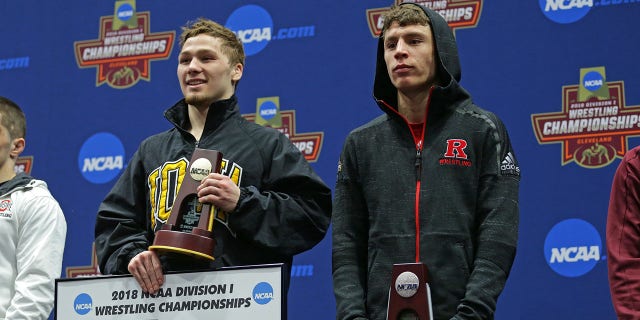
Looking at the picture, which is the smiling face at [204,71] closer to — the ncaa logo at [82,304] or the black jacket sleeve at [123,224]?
the black jacket sleeve at [123,224]

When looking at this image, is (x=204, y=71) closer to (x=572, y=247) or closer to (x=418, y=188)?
(x=418, y=188)

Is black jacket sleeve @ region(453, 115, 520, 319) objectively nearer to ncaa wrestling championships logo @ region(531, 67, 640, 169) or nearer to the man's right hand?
the man's right hand

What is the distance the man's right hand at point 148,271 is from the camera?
2609mm

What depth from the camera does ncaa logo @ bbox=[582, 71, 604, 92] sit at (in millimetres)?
3889

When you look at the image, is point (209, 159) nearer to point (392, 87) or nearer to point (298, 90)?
point (392, 87)

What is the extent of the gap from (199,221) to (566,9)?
6.76ft

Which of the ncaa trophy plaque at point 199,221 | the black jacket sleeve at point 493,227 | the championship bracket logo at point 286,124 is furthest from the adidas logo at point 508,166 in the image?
the championship bracket logo at point 286,124

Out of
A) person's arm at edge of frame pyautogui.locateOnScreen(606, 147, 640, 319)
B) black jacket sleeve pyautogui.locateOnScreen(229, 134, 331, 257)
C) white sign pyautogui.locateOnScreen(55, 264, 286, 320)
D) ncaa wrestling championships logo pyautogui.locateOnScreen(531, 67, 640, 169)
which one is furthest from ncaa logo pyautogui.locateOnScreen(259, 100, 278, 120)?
person's arm at edge of frame pyautogui.locateOnScreen(606, 147, 640, 319)

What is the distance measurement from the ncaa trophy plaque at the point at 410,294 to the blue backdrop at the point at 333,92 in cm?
160

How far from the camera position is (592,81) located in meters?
3.90

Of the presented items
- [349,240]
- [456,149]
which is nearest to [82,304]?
[349,240]

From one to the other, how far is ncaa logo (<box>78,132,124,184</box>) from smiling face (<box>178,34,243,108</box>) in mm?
1727

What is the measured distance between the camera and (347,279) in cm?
255

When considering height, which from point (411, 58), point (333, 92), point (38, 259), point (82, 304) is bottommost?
point (82, 304)
